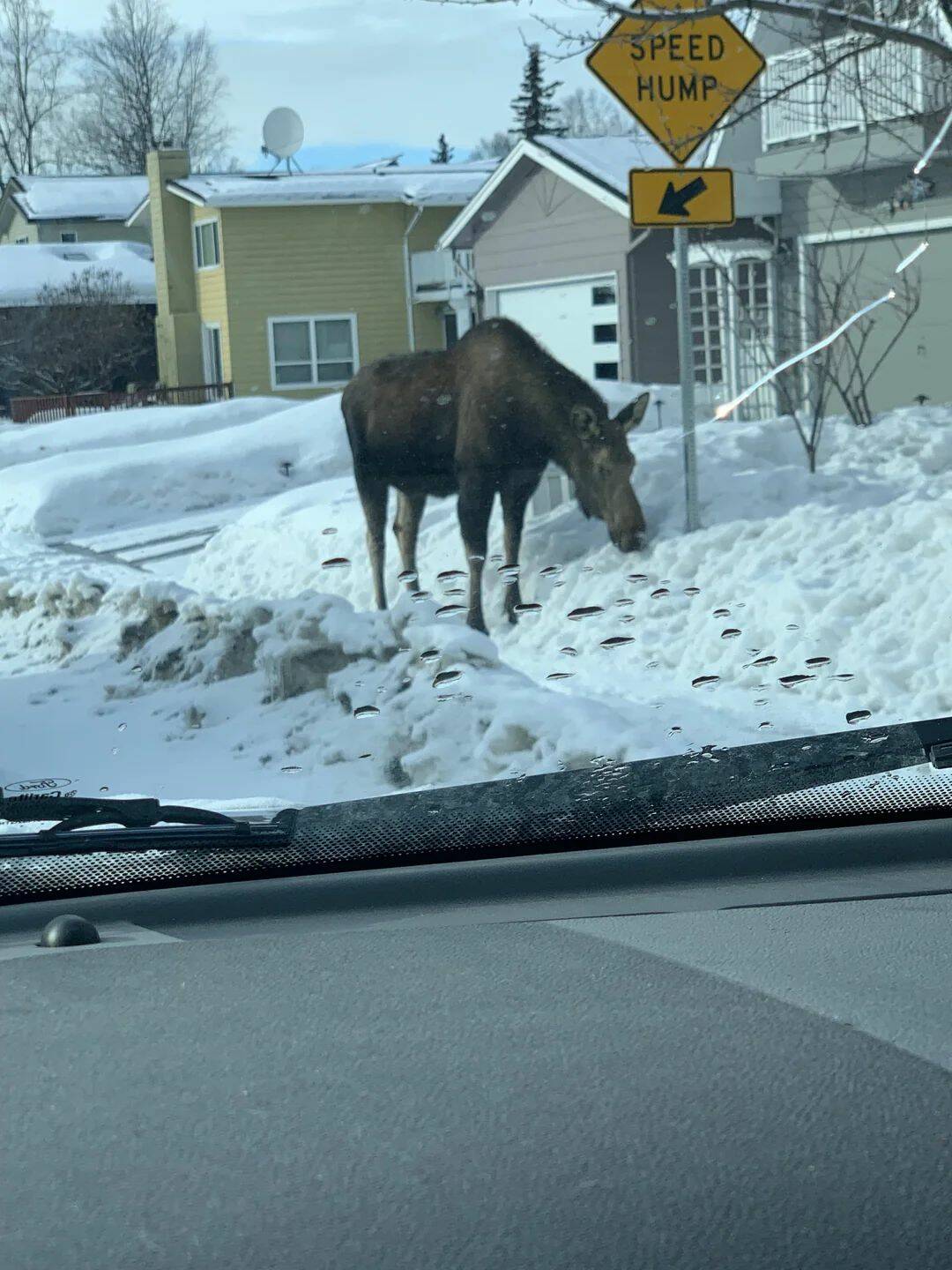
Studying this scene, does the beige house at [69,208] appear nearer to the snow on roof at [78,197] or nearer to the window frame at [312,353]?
the snow on roof at [78,197]

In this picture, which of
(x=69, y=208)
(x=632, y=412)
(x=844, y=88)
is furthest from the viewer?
(x=844, y=88)

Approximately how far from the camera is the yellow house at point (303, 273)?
4.43 m

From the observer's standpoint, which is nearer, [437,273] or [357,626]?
[437,273]

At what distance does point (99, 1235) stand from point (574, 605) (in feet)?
11.0

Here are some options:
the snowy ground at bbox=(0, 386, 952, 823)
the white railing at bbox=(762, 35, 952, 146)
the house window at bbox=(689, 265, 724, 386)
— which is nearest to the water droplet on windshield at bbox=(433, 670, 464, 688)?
the snowy ground at bbox=(0, 386, 952, 823)

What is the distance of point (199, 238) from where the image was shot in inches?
173

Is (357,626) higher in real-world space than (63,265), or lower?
lower

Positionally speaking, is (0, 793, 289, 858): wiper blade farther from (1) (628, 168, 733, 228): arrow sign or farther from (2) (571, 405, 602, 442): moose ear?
(1) (628, 168, 733, 228): arrow sign

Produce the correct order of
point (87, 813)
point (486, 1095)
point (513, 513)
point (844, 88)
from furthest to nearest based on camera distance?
point (844, 88), point (513, 513), point (87, 813), point (486, 1095)

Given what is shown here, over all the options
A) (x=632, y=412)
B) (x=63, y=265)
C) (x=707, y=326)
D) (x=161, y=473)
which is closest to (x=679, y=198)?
(x=707, y=326)

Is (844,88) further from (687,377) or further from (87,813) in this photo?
(87,813)

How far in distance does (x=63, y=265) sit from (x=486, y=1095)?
265 cm

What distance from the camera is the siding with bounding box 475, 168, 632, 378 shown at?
473 cm

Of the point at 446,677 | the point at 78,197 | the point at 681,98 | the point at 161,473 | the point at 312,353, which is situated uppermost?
the point at 681,98
